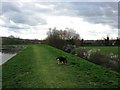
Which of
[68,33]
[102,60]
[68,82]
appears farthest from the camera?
[68,33]

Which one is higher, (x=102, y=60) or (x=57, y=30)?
(x=57, y=30)

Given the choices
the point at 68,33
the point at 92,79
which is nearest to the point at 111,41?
the point at 68,33

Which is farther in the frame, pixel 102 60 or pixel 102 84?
pixel 102 60

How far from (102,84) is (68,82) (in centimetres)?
149

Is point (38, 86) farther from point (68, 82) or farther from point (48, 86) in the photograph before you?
point (68, 82)

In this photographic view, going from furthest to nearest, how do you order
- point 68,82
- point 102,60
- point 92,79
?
point 102,60
point 92,79
point 68,82

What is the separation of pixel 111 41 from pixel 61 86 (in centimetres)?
10408

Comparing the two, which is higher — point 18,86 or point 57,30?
point 57,30

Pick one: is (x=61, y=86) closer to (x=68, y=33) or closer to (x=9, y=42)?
(x=68, y=33)

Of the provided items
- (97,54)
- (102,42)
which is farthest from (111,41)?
(97,54)

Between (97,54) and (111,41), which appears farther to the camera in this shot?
(111,41)

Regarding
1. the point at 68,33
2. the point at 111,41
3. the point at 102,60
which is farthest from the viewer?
the point at 111,41

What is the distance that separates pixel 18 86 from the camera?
35.8 feet

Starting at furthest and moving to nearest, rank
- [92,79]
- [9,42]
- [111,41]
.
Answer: [9,42] < [111,41] < [92,79]
